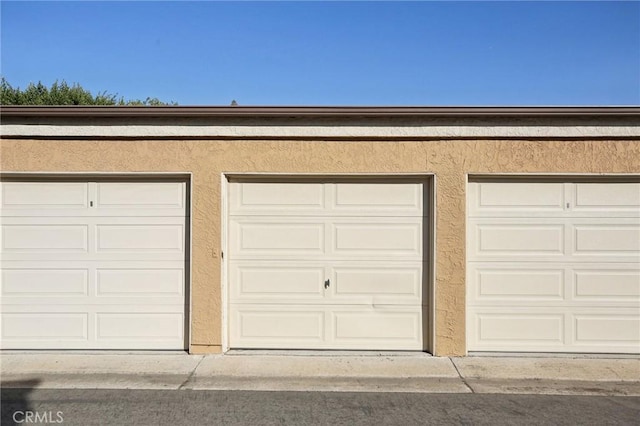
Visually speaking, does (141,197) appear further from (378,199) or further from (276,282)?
(378,199)

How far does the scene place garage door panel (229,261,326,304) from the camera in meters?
6.34

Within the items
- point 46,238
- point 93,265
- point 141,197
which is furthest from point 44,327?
point 141,197

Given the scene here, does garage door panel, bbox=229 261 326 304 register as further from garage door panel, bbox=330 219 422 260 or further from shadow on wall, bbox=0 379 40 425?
shadow on wall, bbox=0 379 40 425

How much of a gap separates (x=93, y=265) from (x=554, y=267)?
20.0 feet

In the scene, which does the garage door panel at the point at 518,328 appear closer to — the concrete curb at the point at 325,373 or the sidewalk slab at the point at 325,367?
the concrete curb at the point at 325,373

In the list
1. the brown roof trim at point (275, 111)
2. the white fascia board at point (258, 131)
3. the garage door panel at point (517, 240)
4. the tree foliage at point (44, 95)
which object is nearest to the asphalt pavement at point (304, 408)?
the garage door panel at point (517, 240)

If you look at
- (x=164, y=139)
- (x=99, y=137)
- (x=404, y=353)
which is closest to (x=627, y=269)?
(x=404, y=353)

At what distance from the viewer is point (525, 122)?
6.05 m

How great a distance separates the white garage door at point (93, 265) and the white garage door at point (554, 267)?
158 inches

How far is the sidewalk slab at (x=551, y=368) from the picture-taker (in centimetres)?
547

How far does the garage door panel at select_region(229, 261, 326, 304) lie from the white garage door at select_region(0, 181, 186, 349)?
764 mm

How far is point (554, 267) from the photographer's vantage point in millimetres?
6199

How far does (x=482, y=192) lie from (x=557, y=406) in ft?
8.83

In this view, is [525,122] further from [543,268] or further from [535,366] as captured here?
[535,366]
